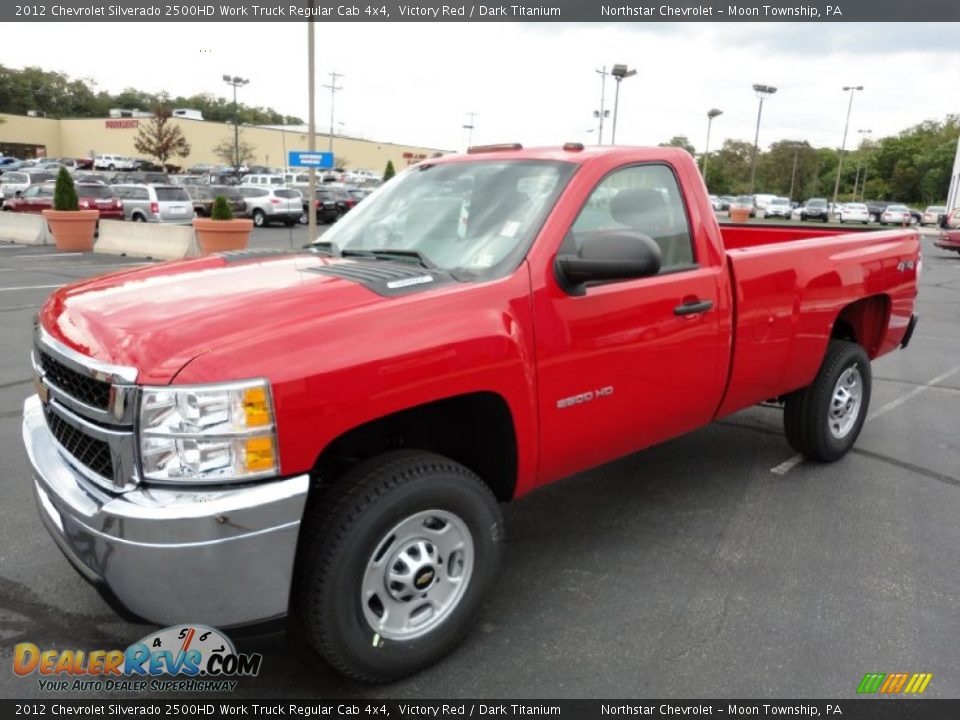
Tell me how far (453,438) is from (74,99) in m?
137

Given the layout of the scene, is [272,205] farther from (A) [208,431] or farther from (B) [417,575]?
(A) [208,431]

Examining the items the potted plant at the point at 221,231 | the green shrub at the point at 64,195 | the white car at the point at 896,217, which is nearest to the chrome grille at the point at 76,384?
the potted plant at the point at 221,231

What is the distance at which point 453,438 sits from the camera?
10.5 feet

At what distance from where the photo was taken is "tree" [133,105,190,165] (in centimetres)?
7050

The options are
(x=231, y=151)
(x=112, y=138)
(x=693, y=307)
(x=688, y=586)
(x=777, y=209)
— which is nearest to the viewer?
(x=688, y=586)

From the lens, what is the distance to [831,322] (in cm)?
462

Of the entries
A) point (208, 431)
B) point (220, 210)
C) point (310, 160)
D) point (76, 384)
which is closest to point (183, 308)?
point (76, 384)

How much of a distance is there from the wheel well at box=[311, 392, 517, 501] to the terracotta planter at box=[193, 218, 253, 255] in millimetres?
15055

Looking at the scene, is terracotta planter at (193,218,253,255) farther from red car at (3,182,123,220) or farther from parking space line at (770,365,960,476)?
parking space line at (770,365,960,476)

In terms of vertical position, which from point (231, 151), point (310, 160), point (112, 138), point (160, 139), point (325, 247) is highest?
point (112, 138)

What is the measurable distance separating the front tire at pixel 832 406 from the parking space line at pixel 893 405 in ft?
0.46

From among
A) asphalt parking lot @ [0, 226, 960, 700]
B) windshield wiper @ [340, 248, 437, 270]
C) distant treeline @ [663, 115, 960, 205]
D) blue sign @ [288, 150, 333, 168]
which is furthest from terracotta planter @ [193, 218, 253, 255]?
distant treeline @ [663, 115, 960, 205]

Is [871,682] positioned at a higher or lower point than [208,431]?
lower

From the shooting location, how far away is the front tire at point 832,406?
4789 millimetres
